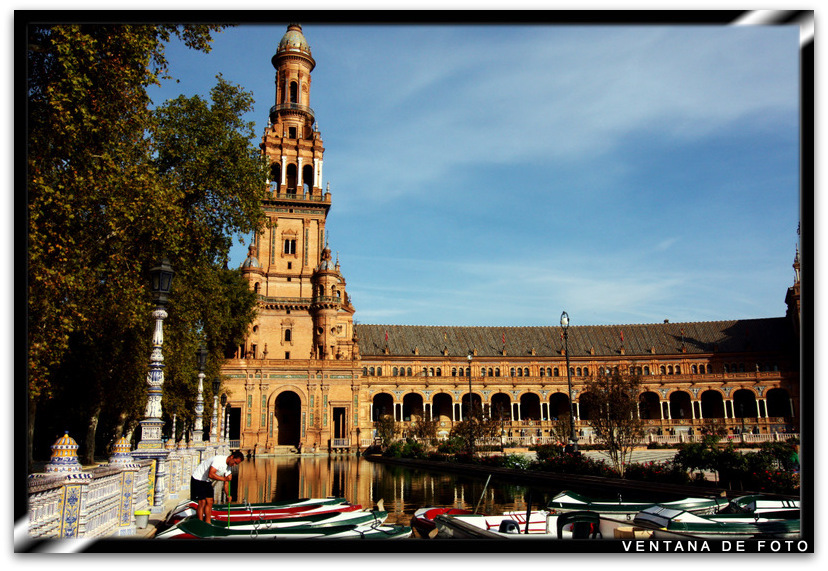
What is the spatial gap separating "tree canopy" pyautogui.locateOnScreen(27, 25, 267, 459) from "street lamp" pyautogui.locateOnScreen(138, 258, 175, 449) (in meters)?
1.99

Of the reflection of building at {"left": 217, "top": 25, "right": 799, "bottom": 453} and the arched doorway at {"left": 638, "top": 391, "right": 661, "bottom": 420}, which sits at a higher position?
the reflection of building at {"left": 217, "top": 25, "right": 799, "bottom": 453}

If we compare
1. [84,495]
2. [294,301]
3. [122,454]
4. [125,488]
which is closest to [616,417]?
[122,454]

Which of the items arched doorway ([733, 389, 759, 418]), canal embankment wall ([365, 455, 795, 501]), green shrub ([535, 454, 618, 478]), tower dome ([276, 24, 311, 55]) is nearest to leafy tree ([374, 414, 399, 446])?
canal embankment wall ([365, 455, 795, 501])

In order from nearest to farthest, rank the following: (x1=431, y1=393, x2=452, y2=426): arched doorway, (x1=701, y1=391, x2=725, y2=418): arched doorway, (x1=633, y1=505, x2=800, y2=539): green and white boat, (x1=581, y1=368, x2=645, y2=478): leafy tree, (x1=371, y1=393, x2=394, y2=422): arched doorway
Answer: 1. (x1=633, y1=505, x2=800, y2=539): green and white boat
2. (x1=581, y1=368, x2=645, y2=478): leafy tree
3. (x1=371, y1=393, x2=394, y2=422): arched doorway
4. (x1=701, y1=391, x2=725, y2=418): arched doorway
5. (x1=431, y1=393, x2=452, y2=426): arched doorway

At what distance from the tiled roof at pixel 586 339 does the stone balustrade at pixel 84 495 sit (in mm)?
66836

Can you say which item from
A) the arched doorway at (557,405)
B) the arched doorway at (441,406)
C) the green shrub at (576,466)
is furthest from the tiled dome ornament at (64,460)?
the arched doorway at (557,405)

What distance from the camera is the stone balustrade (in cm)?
748

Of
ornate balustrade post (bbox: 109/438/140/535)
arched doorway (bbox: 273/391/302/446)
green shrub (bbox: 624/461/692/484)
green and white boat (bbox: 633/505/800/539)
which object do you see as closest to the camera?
green and white boat (bbox: 633/505/800/539)

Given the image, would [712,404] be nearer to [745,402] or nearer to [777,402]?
[745,402]

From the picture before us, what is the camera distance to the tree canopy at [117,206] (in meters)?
11.8

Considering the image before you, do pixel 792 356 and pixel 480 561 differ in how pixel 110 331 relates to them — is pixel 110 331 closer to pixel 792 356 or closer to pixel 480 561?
pixel 480 561

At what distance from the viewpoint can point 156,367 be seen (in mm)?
10812

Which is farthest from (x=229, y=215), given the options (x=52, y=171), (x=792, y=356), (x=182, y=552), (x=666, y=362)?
(x=792, y=356)

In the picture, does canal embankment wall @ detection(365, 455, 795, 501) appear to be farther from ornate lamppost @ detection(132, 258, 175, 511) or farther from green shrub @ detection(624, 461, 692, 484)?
ornate lamppost @ detection(132, 258, 175, 511)
